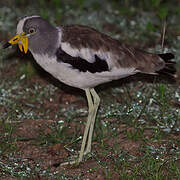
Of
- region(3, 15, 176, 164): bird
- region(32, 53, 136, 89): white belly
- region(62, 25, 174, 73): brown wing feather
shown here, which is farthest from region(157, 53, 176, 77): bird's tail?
region(32, 53, 136, 89): white belly

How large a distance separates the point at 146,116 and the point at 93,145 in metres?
0.84

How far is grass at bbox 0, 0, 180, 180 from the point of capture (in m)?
4.50

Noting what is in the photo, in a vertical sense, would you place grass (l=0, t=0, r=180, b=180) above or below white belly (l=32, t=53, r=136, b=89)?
below

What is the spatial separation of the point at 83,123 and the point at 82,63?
3.71 ft

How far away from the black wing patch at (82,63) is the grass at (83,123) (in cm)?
85

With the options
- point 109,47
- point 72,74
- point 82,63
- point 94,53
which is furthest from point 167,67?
point 72,74

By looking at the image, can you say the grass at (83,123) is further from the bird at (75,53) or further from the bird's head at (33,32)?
the bird's head at (33,32)

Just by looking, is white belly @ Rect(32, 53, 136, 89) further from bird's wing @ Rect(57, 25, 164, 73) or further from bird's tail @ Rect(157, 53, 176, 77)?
bird's tail @ Rect(157, 53, 176, 77)

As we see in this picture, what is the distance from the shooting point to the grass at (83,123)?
450 cm

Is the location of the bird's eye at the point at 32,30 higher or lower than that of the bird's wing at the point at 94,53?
higher

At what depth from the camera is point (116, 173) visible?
442 centimetres

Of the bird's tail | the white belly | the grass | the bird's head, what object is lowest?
the grass

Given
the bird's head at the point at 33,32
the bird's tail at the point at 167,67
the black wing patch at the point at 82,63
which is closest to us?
the black wing patch at the point at 82,63

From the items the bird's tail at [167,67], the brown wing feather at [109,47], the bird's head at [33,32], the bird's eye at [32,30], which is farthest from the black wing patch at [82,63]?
the bird's tail at [167,67]
